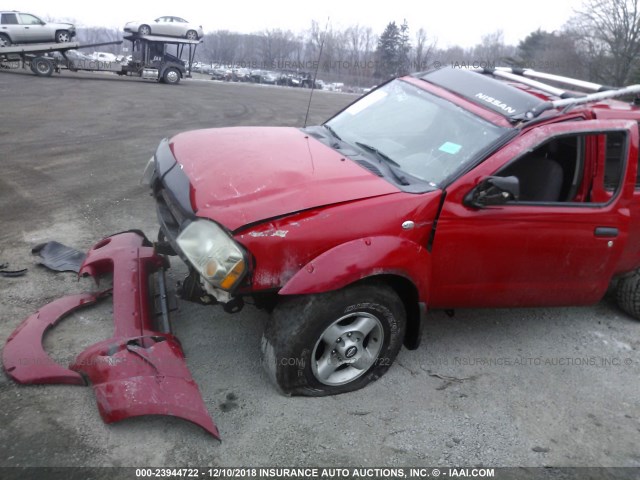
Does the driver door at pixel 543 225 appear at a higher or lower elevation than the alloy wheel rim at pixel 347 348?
higher

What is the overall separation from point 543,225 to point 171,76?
22828 mm

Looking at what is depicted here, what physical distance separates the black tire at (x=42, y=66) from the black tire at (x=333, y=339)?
2184 cm

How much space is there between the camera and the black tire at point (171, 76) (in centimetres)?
2317

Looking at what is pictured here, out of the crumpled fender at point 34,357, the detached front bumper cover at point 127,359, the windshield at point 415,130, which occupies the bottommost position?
the crumpled fender at point 34,357

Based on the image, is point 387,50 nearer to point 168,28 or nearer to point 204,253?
point 168,28

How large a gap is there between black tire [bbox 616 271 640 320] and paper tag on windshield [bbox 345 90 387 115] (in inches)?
101

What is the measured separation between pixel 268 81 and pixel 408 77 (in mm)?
34108

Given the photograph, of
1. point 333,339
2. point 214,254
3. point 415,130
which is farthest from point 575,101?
point 214,254

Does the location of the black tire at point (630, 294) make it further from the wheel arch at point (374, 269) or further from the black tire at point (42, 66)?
the black tire at point (42, 66)

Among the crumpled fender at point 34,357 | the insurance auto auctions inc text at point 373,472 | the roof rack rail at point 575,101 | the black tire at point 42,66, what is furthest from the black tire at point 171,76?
the insurance auto auctions inc text at point 373,472

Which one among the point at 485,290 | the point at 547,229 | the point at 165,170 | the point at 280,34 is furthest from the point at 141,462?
the point at 280,34

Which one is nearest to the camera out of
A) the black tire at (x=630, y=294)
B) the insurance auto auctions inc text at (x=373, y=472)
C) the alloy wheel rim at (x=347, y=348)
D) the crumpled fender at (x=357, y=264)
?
the insurance auto auctions inc text at (x=373, y=472)

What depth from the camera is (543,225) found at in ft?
11.1

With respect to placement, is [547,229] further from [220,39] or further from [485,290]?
[220,39]
